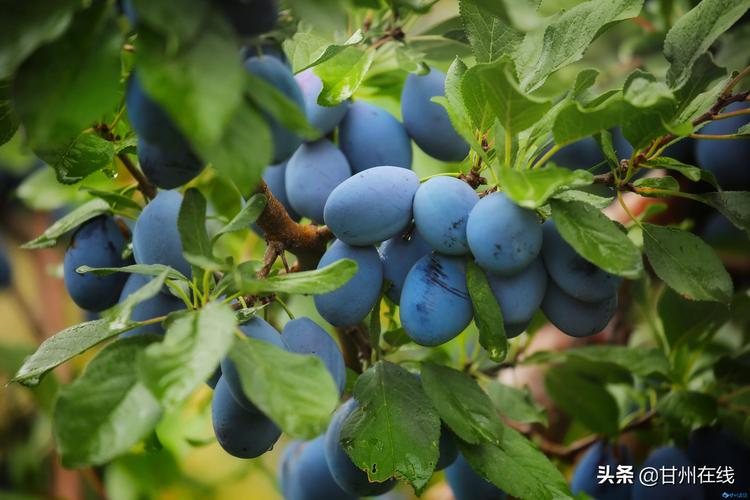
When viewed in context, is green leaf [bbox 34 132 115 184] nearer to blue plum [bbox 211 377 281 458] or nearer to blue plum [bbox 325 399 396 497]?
blue plum [bbox 211 377 281 458]

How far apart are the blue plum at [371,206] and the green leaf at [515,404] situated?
337 millimetres

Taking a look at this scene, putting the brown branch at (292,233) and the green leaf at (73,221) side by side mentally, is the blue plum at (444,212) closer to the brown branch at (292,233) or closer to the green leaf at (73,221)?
the brown branch at (292,233)

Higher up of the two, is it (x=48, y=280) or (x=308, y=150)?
(x=308, y=150)

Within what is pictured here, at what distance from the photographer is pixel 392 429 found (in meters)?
0.65

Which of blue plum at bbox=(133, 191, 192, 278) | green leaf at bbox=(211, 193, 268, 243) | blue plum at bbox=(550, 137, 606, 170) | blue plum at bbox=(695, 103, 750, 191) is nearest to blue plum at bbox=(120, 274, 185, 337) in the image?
blue plum at bbox=(133, 191, 192, 278)

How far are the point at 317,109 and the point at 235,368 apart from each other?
0.30 meters

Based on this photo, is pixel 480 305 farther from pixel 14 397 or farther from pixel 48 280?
pixel 14 397

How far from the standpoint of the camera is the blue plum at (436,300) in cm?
62

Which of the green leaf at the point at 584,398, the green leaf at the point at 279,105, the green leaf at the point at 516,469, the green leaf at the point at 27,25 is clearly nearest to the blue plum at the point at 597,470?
the green leaf at the point at 584,398

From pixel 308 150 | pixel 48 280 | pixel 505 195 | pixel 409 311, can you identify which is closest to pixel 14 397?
pixel 48 280

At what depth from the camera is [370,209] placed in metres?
0.61

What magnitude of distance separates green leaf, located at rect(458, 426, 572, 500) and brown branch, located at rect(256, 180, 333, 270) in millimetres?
218

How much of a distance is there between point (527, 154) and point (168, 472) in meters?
0.87

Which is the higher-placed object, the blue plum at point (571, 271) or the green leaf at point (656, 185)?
the green leaf at point (656, 185)
